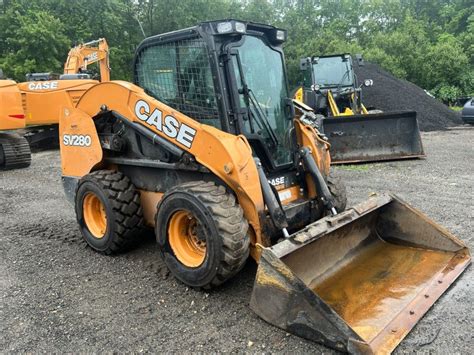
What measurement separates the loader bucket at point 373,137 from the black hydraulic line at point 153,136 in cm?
536

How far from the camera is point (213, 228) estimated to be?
3.32m

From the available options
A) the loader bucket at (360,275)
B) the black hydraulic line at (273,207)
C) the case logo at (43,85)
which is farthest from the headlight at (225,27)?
A: the case logo at (43,85)

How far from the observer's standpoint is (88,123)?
465 centimetres

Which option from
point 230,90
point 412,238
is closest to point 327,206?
point 412,238

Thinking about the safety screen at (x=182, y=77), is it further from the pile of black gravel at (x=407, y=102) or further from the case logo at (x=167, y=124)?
the pile of black gravel at (x=407, y=102)

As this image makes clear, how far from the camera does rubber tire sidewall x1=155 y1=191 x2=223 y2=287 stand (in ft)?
11.0

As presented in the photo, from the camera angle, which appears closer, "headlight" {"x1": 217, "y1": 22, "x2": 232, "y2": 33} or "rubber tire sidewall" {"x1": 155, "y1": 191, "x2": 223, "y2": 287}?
"rubber tire sidewall" {"x1": 155, "y1": 191, "x2": 223, "y2": 287}

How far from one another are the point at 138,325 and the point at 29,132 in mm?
10835

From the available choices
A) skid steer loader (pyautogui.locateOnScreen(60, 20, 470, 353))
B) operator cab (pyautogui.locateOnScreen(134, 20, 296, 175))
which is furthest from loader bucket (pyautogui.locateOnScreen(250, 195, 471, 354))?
operator cab (pyautogui.locateOnScreen(134, 20, 296, 175))

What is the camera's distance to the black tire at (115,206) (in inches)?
170

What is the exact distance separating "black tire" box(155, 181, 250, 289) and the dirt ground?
0.22m

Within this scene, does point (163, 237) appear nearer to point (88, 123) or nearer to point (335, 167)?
point (88, 123)

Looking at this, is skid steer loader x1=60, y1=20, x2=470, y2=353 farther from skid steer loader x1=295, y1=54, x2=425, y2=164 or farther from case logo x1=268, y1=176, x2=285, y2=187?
skid steer loader x1=295, y1=54, x2=425, y2=164

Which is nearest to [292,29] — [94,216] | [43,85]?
[43,85]
